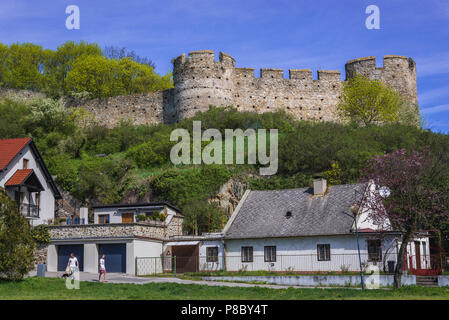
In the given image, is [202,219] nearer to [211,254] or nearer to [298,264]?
[211,254]

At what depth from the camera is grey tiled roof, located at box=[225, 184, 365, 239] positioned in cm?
2978

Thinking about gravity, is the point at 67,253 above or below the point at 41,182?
below

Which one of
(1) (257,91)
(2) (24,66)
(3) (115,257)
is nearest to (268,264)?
(3) (115,257)

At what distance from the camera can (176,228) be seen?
1384 inches

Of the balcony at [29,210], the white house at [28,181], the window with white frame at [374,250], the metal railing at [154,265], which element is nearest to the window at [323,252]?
the window with white frame at [374,250]

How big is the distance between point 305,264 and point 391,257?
4.14 metres

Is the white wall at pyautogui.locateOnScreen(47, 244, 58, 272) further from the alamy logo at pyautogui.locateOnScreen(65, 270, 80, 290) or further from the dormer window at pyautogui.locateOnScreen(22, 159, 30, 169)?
the dormer window at pyautogui.locateOnScreen(22, 159, 30, 169)

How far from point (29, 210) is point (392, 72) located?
122 feet

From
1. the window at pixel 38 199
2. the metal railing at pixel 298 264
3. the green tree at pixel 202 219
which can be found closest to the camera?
the metal railing at pixel 298 264

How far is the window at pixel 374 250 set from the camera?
92.0ft

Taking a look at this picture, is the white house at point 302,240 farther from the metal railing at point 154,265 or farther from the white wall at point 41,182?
the white wall at point 41,182

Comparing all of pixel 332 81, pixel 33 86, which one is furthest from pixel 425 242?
pixel 33 86

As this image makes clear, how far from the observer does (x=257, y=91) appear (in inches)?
2231

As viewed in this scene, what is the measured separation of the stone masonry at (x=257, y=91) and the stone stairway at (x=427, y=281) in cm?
3071
